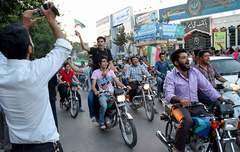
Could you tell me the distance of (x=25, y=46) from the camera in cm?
149

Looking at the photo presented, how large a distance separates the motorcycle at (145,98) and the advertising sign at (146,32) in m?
32.3

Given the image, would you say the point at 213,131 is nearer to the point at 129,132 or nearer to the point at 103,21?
the point at 129,132

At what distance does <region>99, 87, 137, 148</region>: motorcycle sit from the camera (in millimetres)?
3865

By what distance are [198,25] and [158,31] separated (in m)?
16.0

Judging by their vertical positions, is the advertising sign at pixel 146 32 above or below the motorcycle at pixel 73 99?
above

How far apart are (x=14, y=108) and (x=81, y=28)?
4.62m

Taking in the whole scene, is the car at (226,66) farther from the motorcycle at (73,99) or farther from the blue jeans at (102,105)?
the motorcycle at (73,99)

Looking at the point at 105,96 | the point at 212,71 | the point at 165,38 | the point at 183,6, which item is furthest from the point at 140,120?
the point at 183,6

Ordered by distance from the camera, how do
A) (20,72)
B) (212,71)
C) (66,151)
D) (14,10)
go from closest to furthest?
(20,72) < (66,151) < (212,71) < (14,10)

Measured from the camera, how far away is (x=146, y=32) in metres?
39.4

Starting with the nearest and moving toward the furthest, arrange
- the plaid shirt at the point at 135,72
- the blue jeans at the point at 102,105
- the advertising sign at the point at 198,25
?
the blue jeans at the point at 102,105
the plaid shirt at the point at 135,72
the advertising sign at the point at 198,25

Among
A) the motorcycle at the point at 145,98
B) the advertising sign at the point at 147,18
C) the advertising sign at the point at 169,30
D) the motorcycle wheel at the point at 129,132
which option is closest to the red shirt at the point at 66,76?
the motorcycle at the point at 145,98

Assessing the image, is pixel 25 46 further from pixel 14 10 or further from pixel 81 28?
pixel 14 10

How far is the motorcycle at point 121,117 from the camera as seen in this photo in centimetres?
387
